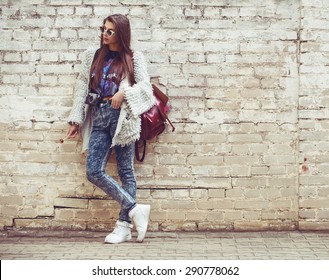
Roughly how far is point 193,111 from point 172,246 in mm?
1267

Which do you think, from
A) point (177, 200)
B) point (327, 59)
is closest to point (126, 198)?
point (177, 200)

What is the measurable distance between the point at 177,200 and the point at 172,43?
1.45 metres

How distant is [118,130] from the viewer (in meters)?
4.98

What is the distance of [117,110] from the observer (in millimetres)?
5098

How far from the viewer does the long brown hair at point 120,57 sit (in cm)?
509

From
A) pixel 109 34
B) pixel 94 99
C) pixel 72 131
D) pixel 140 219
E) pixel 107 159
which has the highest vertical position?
pixel 109 34

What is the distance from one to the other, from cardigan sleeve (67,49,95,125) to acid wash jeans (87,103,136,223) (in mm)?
122

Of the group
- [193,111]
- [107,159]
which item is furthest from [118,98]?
[193,111]

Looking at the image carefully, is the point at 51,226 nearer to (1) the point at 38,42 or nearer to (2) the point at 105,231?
(2) the point at 105,231

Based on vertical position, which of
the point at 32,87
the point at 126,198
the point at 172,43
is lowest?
the point at 126,198

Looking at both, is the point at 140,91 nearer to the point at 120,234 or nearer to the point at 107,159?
the point at 107,159

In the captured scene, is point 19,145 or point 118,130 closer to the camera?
point 118,130

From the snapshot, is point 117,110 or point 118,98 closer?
point 118,98

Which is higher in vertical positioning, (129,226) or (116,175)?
(116,175)
